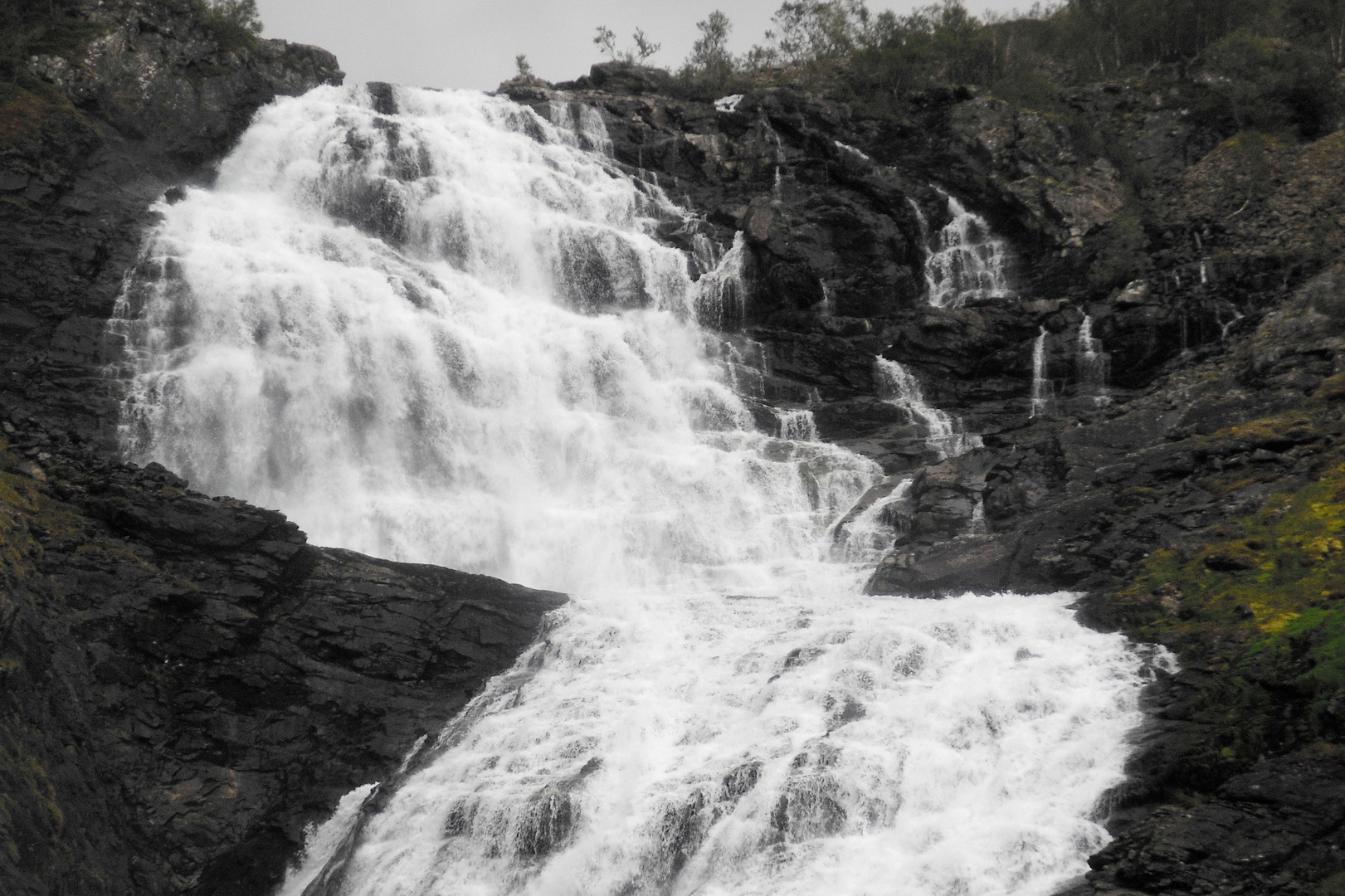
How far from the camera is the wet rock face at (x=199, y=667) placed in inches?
513

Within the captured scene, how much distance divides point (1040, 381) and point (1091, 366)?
145 cm

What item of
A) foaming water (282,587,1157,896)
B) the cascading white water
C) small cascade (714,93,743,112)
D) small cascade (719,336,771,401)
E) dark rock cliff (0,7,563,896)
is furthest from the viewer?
small cascade (714,93,743,112)

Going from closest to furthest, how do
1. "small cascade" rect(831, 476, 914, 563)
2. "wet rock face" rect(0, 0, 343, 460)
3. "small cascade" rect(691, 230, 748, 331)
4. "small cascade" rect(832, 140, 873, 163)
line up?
"small cascade" rect(831, 476, 914, 563) < "wet rock face" rect(0, 0, 343, 460) < "small cascade" rect(691, 230, 748, 331) < "small cascade" rect(832, 140, 873, 163)

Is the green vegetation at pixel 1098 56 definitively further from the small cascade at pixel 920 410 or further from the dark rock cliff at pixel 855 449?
the small cascade at pixel 920 410

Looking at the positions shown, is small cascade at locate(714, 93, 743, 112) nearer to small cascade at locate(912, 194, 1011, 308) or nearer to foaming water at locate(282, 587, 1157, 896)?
small cascade at locate(912, 194, 1011, 308)

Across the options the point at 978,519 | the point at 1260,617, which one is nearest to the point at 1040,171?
the point at 978,519

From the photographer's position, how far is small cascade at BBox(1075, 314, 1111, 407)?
2727 centimetres

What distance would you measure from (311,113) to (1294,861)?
34931 mm

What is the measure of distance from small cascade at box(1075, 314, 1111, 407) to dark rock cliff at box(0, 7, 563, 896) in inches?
697

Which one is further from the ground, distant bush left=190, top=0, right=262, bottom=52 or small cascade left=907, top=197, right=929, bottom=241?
distant bush left=190, top=0, right=262, bottom=52

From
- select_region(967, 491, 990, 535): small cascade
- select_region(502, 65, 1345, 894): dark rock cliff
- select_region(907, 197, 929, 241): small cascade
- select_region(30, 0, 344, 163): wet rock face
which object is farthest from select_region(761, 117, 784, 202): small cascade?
select_region(30, 0, 344, 163): wet rock face

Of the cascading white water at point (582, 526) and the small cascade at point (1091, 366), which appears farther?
the small cascade at point (1091, 366)

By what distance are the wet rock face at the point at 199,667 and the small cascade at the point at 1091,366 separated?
57.0ft

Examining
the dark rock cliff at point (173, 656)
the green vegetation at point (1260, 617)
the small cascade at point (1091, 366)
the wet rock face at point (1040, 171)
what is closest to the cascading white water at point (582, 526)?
the dark rock cliff at point (173, 656)
